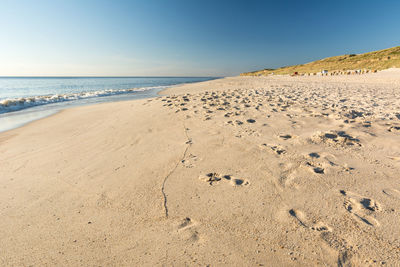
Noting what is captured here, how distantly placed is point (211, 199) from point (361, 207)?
1439 mm

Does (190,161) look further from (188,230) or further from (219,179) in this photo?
(188,230)

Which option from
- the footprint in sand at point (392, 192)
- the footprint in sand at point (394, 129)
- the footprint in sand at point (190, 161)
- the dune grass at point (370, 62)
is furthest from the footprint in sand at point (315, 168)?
the dune grass at point (370, 62)

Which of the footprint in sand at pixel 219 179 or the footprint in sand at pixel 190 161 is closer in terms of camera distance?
the footprint in sand at pixel 219 179

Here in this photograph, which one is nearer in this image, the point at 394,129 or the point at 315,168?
the point at 315,168

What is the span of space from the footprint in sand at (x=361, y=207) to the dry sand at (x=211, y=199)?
13 millimetres

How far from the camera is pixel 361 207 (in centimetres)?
183

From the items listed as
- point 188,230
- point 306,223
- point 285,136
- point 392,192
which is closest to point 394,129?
point 285,136

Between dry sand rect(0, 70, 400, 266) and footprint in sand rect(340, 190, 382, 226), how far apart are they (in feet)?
0.04

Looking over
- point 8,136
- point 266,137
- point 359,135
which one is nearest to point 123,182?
point 266,137

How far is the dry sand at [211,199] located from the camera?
152 cm

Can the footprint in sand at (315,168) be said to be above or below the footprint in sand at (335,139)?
below

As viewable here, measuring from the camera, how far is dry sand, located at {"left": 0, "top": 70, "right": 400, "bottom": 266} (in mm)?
1520

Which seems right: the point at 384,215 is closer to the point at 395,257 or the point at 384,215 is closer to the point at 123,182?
the point at 395,257

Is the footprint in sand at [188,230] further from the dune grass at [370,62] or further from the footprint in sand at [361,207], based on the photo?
the dune grass at [370,62]
